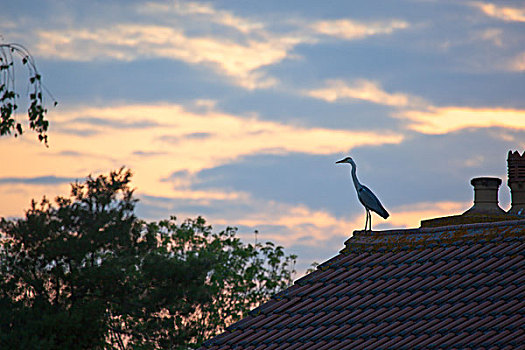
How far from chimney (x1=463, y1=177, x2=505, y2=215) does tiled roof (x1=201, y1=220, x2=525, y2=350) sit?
415 cm

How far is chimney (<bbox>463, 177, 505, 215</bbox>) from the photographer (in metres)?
19.8

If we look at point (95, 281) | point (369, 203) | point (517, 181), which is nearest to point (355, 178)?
point (369, 203)

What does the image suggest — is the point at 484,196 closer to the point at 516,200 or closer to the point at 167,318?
the point at 516,200

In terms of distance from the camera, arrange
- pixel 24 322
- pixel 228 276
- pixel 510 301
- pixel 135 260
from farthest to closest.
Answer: pixel 228 276, pixel 135 260, pixel 24 322, pixel 510 301

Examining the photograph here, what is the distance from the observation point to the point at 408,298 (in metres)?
13.8

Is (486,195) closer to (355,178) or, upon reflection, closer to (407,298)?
(355,178)

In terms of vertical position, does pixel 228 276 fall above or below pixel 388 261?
above

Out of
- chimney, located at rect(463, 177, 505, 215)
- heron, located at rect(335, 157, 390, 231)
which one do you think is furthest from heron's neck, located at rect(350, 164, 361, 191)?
chimney, located at rect(463, 177, 505, 215)

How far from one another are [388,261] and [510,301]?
11.3 feet

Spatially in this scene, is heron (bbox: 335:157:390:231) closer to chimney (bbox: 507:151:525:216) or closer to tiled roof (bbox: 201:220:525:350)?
tiled roof (bbox: 201:220:525:350)

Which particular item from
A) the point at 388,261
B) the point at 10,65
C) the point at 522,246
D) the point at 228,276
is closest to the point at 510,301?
the point at 522,246

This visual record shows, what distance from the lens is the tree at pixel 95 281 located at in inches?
1487

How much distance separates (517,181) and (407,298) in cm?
1024

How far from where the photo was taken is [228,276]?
1857 inches
